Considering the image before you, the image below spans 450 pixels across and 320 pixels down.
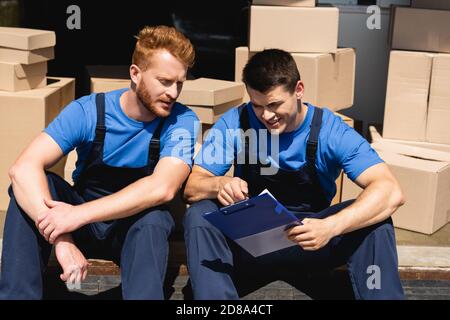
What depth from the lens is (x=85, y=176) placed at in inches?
151

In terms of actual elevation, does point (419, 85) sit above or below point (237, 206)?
above

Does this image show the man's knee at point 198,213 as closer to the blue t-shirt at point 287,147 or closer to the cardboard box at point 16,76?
the blue t-shirt at point 287,147

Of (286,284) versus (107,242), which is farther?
(286,284)

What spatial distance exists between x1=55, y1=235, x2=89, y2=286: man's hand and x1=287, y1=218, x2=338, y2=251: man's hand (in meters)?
0.84

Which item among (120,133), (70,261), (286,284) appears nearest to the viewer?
(70,261)

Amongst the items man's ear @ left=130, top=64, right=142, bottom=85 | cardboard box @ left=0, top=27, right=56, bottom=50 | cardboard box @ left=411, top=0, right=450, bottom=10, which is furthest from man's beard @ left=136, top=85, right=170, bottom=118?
cardboard box @ left=411, top=0, right=450, bottom=10

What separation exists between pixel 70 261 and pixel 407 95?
2.55m

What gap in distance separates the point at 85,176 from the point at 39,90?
1132 mm

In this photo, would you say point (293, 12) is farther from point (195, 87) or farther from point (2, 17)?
point (2, 17)

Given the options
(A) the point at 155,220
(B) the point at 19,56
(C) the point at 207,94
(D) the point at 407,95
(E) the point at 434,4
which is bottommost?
(A) the point at 155,220

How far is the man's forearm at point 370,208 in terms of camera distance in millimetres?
3451

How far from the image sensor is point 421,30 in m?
5.20

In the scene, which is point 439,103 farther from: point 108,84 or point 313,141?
point 108,84

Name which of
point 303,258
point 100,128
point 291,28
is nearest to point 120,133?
point 100,128
